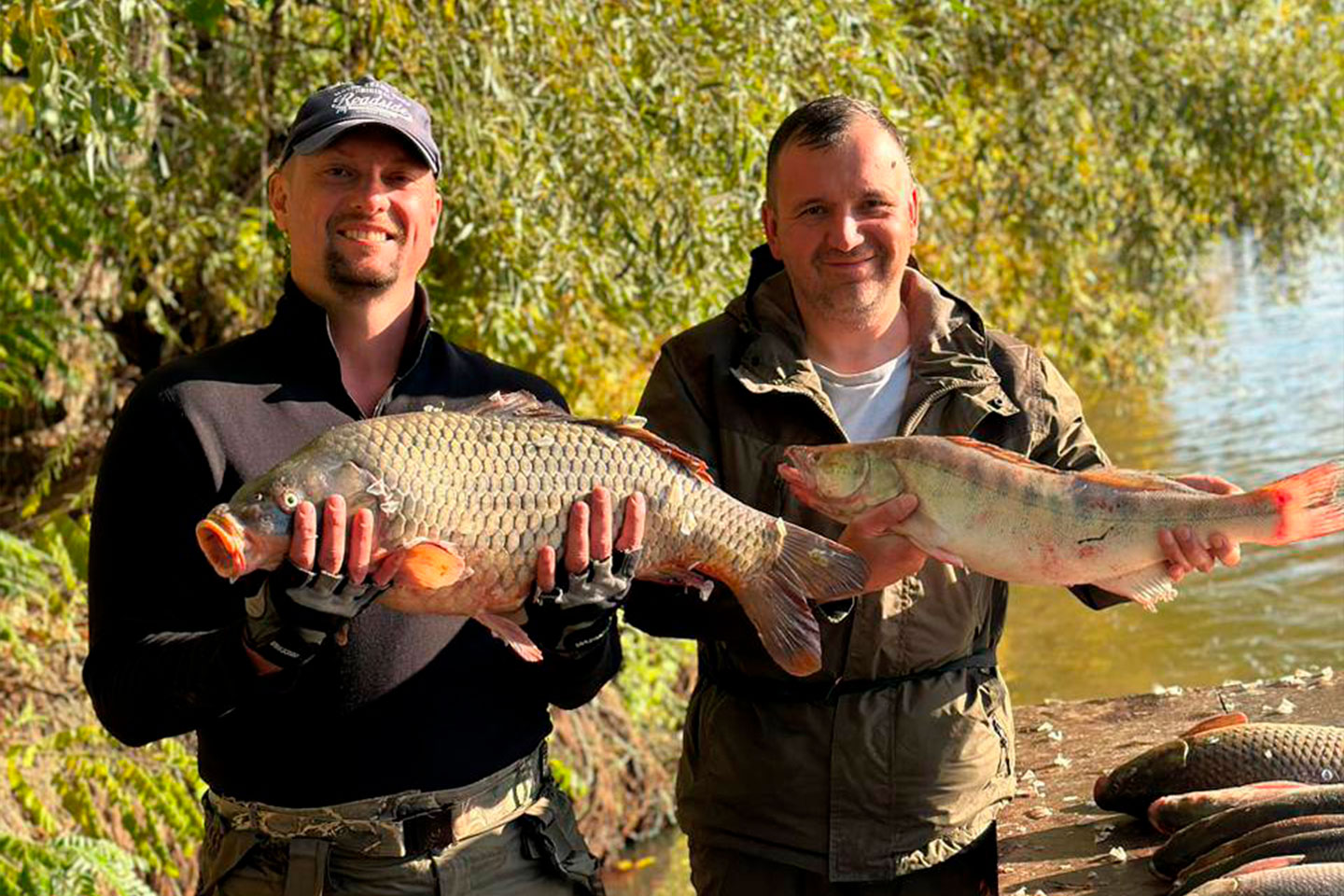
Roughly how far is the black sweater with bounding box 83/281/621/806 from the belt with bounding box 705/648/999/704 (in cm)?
46

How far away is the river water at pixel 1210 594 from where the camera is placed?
10531mm

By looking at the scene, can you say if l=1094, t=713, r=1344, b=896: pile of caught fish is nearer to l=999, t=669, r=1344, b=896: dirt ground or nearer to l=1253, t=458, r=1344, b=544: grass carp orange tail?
l=999, t=669, r=1344, b=896: dirt ground

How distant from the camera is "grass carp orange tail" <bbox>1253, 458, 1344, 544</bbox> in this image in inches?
116

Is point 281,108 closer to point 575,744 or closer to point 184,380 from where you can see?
point 575,744

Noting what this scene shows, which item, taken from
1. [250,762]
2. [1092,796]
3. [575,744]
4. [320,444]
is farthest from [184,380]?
[575,744]

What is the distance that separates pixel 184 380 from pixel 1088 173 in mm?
9803

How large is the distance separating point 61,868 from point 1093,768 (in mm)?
3111

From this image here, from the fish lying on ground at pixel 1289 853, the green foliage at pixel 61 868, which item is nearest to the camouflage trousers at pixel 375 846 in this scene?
the fish lying on ground at pixel 1289 853

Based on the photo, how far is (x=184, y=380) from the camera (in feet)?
9.42

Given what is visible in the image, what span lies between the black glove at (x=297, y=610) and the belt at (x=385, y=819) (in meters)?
0.34

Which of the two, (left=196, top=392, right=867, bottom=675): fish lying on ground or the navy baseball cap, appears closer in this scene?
(left=196, top=392, right=867, bottom=675): fish lying on ground

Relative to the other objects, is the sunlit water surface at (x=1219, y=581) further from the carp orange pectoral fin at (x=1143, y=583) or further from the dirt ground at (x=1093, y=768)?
the carp orange pectoral fin at (x=1143, y=583)

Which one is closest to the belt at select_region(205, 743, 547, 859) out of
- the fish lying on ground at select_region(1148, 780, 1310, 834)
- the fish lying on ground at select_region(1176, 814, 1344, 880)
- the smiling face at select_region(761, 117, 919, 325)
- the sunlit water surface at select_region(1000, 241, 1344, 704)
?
the smiling face at select_region(761, 117, 919, 325)

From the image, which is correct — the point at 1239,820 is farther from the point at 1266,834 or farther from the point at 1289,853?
the point at 1289,853
